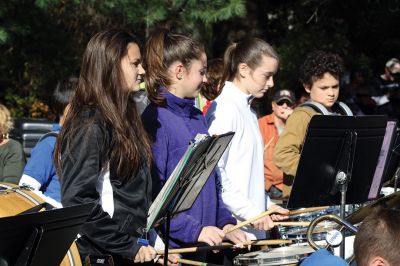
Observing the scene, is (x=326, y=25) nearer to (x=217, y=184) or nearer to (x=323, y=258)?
(x=217, y=184)

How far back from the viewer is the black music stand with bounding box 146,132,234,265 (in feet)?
12.4

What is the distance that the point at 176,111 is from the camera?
15.4 ft

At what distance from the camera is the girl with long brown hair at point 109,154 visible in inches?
155

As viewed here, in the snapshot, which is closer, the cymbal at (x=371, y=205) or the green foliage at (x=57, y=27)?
the cymbal at (x=371, y=205)

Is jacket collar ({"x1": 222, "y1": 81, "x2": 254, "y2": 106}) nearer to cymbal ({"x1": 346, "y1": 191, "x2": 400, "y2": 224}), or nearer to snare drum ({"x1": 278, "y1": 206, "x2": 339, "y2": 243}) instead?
snare drum ({"x1": 278, "y1": 206, "x2": 339, "y2": 243})

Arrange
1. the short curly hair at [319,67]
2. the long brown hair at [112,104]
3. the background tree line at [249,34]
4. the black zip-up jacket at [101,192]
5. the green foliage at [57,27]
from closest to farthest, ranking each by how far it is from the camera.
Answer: the black zip-up jacket at [101,192] < the long brown hair at [112,104] < the short curly hair at [319,67] < the green foliage at [57,27] < the background tree line at [249,34]

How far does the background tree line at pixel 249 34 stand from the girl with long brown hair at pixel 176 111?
4991mm

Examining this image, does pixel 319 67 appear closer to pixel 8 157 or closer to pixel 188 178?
pixel 188 178

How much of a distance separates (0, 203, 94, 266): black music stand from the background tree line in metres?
6.42

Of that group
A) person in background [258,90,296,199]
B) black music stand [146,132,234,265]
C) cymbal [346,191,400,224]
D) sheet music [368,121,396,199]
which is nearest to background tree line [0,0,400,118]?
person in background [258,90,296,199]

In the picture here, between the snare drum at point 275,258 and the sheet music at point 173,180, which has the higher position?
the sheet music at point 173,180

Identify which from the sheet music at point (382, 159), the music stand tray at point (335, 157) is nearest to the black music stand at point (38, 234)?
the music stand tray at point (335, 157)

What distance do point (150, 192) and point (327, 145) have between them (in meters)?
1.12

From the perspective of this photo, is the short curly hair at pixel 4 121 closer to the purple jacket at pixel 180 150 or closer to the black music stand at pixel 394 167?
the purple jacket at pixel 180 150
